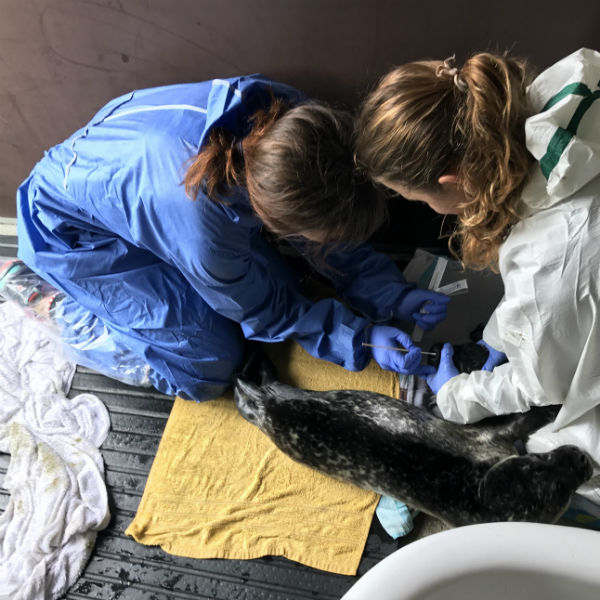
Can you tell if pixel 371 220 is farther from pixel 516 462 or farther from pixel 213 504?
pixel 213 504

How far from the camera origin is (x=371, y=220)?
4.17 ft

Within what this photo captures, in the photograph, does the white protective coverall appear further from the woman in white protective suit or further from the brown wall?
the brown wall

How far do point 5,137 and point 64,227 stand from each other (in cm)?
69

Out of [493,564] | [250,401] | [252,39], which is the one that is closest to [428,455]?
[493,564]

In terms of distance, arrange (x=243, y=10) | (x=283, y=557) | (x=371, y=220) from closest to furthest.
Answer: (x=371, y=220) < (x=243, y=10) < (x=283, y=557)

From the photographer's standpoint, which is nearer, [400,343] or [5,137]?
[400,343]

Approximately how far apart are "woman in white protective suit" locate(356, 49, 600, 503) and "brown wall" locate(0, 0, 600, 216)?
21.5 inches

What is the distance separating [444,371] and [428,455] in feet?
1.06

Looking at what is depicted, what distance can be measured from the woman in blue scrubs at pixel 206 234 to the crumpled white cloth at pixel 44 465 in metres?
0.19

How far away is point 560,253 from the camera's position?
93 centimetres

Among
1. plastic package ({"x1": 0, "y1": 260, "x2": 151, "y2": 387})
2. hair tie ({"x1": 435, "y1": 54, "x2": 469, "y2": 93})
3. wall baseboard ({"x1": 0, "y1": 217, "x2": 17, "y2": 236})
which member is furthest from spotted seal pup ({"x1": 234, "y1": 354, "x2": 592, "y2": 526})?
wall baseboard ({"x1": 0, "y1": 217, "x2": 17, "y2": 236})

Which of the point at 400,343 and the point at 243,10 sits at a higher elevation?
the point at 243,10

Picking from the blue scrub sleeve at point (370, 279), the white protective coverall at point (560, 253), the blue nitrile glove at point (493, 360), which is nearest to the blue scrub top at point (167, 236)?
the blue scrub sleeve at point (370, 279)

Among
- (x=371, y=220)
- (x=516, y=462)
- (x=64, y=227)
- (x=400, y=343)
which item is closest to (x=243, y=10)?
(x=371, y=220)
